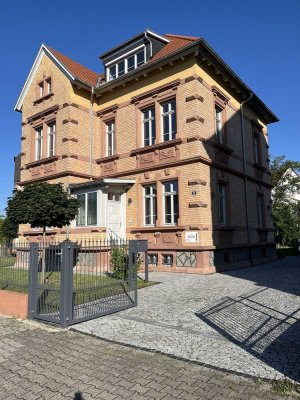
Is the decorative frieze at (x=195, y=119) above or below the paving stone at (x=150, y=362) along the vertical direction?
above

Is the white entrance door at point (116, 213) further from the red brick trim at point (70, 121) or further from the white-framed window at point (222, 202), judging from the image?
the white-framed window at point (222, 202)

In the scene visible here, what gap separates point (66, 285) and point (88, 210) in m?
9.87

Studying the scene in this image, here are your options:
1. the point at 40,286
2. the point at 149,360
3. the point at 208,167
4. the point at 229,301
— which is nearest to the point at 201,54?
the point at 208,167

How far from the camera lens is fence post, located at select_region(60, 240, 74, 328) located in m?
6.66

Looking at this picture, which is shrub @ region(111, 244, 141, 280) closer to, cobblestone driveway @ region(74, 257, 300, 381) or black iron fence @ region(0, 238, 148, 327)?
black iron fence @ region(0, 238, 148, 327)

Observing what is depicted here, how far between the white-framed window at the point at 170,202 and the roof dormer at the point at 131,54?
22.7 feet

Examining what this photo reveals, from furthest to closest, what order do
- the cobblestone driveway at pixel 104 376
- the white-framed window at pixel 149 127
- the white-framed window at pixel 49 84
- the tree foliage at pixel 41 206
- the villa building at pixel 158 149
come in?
the white-framed window at pixel 49 84
the white-framed window at pixel 149 127
the villa building at pixel 158 149
the tree foliage at pixel 41 206
the cobblestone driveway at pixel 104 376

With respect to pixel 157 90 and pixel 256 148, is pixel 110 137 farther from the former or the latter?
pixel 256 148

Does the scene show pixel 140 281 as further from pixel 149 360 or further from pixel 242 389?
pixel 242 389

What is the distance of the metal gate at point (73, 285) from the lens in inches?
267

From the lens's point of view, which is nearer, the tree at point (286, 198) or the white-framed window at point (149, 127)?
the white-framed window at point (149, 127)

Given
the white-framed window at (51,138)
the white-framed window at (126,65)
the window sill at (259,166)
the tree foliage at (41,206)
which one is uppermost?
the white-framed window at (126,65)

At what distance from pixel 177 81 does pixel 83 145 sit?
6.08 meters

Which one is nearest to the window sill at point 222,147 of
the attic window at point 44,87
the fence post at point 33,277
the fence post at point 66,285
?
the attic window at point 44,87
